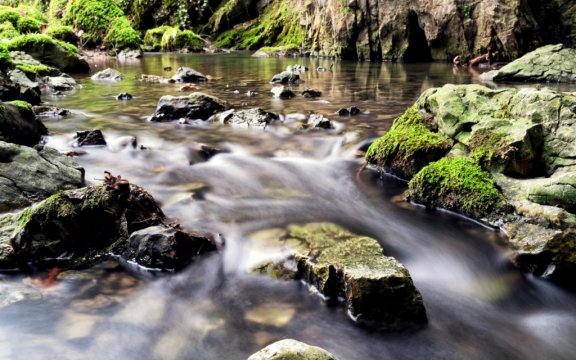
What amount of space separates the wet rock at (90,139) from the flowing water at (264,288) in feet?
0.65

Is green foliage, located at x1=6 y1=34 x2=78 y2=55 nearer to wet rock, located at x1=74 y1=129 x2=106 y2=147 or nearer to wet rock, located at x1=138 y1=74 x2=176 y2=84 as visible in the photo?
wet rock, located at x1=138 y1=74 x2=176 y2=84

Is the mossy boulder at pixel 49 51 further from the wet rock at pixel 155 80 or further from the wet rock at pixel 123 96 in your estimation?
the wet rock at pixel 123 96

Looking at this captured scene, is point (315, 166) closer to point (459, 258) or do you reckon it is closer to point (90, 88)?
point (459, 258)

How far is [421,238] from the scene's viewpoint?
4652 mm

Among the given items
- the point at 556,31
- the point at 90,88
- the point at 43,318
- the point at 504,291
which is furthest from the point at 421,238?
the point at 556,31

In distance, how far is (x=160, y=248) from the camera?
3.93 m

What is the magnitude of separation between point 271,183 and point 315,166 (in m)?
1.02

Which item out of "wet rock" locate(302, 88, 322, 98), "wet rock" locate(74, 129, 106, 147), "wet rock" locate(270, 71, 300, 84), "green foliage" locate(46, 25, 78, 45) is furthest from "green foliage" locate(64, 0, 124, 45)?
"wet rock" locate(74, 129, 106, 147)

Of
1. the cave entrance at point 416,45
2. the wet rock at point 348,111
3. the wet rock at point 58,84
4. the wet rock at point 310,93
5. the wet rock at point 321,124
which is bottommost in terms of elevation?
the wet rock at point 321,124

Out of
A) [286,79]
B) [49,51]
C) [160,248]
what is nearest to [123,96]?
[286,79]

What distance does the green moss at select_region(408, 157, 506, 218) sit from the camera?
489 centimetres

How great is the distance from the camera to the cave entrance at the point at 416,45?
2442 cm

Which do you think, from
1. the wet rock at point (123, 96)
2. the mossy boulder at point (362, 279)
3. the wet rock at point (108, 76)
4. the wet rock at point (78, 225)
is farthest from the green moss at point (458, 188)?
the wet rock at point (108, 76)

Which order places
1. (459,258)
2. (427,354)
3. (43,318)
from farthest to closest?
(459,258) → (43,318) → (427,354)
